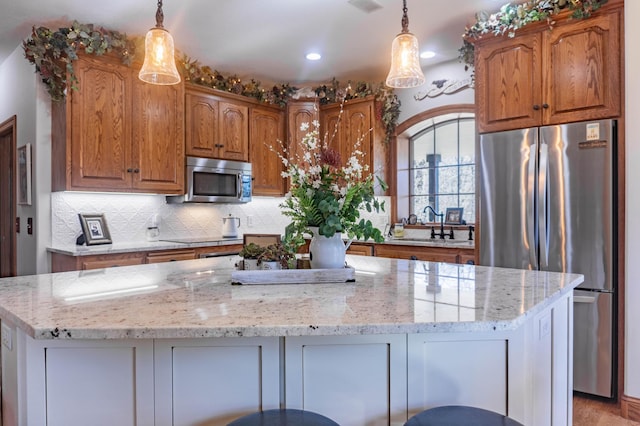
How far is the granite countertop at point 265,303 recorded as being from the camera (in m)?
1.07

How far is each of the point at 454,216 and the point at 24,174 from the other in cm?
410

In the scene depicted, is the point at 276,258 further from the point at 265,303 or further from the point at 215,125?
the point at 215,125

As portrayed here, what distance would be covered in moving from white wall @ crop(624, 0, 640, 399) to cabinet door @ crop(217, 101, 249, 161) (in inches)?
136

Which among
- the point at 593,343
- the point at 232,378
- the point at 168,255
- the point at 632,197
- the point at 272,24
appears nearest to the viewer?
the point at 232,378

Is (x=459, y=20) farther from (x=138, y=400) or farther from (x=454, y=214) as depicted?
(x=138, y=400)

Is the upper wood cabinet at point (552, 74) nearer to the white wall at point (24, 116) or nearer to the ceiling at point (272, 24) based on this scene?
the ceiling at point (272, 24)

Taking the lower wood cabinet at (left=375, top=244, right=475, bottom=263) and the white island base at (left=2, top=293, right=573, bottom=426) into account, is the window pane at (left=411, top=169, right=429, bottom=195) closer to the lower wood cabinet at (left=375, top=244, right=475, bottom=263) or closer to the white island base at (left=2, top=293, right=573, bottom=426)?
the lower wood cabinet at (left=375, top=244, right=475, bottom=263)

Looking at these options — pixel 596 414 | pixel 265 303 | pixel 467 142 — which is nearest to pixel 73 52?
pixel 265 303

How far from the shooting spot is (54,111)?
346cm

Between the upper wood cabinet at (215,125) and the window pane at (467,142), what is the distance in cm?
235

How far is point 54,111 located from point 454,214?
3813 mm

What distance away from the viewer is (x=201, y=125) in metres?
4.26

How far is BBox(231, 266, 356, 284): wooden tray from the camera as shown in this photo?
164 centimetres

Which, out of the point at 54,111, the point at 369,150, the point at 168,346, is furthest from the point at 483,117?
the point at 54,111
